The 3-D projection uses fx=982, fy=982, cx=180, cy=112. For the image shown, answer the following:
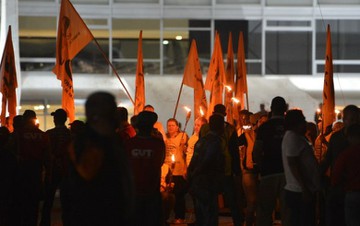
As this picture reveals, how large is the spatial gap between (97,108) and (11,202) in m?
4.48

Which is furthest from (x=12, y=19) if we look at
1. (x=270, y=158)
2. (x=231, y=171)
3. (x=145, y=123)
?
(x=145, y=123)

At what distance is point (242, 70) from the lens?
2144 centimetres

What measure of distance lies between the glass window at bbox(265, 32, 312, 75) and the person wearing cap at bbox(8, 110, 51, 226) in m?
17.6

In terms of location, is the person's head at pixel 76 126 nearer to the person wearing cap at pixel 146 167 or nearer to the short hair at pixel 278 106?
the person wearing cap at pixel 146 167

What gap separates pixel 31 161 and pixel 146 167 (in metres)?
3.18

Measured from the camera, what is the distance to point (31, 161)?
12969mm

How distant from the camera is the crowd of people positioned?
7094 millimetres

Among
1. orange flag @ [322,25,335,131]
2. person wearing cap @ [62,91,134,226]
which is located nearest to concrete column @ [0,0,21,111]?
orange flag @ [322,25,335,131]

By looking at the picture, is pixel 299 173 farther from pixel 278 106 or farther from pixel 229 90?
pixel 229 90

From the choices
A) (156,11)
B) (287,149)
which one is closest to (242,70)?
(156,11)

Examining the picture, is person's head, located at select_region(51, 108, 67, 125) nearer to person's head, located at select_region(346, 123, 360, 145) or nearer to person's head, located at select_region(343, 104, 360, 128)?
person's head, located at select_region(343, 104, 360, 128)

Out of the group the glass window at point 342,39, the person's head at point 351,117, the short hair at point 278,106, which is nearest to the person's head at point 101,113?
the person's head at point 351,117

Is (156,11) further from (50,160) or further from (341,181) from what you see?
(341,181)

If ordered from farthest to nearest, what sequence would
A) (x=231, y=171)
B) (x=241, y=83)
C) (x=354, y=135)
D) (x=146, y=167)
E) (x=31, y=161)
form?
1. (x=241, y=83)
2. (x=231, y=171)
3. (x=31, y=161)
4. (x=354, y=135)
5. (x=146, y=167)
